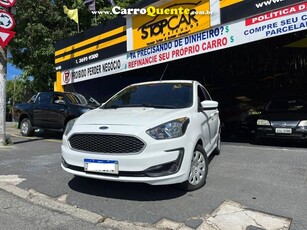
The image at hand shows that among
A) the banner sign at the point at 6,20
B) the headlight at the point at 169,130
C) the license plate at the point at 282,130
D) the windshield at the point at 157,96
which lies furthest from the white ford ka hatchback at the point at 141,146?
the banner sign at the point at 6,20

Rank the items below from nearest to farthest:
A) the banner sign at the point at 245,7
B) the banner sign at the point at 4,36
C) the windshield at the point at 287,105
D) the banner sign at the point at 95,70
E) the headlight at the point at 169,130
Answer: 1. the headlight at the point at 169,130
2. the banner sign at the point at 245,7
3. the banner sign at the point at 4,36
4. the windshield at the point at 287,105
5. the banner sign at the point at 95,70

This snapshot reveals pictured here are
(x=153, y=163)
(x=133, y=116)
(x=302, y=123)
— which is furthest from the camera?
(x=302, y=123)

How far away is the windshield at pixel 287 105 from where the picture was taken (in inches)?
393

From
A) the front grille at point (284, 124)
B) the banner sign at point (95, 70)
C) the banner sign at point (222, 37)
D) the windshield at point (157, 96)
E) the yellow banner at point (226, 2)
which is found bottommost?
the front grille at point (284, 124)

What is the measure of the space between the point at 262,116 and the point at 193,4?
4.00 m

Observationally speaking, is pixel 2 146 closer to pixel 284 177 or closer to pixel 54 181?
pixel 54 181

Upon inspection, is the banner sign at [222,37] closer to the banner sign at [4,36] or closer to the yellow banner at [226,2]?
the yellow banner at [226,2]

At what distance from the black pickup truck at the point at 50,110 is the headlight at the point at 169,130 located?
21.3 feet

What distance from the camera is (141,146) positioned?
4.41m

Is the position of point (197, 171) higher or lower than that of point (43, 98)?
lower

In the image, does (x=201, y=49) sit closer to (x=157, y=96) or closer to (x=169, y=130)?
(x=157, y=96)

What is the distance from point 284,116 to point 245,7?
317 cm

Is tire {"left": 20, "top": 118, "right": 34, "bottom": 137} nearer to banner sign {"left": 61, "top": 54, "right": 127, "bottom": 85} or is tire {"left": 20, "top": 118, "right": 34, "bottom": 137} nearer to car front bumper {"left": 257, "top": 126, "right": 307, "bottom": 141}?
banner sign {"left": 61, "top": 54, "right": 127, "bottom": 85}

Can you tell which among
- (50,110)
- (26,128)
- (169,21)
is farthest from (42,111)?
(169,21)
